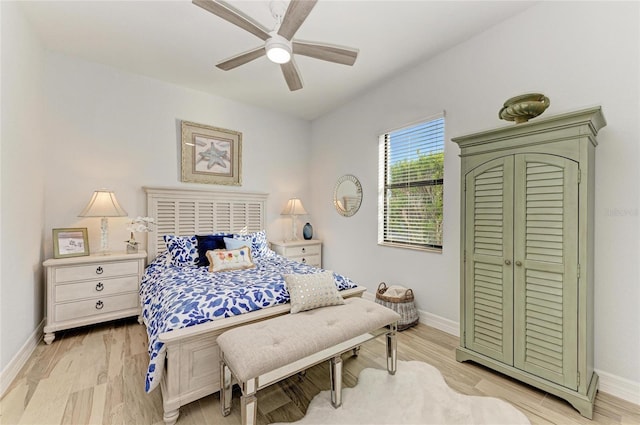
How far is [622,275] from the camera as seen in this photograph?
188cm

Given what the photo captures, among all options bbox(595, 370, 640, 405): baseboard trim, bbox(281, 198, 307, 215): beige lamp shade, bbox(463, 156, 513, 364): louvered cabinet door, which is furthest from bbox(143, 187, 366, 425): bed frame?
bbox(595, 370, 640, 405): baseboard trim

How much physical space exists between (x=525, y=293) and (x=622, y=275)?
0.62 metres

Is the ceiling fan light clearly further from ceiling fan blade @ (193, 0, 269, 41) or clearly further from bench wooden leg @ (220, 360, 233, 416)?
bench wooden leg @ (220, 360, 233, 416)

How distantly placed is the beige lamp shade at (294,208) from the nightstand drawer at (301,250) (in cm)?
54

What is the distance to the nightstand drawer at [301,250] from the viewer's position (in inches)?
164

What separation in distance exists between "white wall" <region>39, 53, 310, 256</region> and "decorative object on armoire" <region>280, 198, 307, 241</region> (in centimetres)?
74

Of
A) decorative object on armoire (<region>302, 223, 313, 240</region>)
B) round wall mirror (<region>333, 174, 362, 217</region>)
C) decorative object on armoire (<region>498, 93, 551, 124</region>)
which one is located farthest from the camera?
decorative object on armoire (<region>302, 223, 313, 240</region>)

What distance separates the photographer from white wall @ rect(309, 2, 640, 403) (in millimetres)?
1861

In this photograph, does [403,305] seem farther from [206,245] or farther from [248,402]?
[206,245]

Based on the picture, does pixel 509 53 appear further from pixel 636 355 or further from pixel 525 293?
pixel 636 355

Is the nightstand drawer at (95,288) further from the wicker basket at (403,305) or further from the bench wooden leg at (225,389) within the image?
the wicker basket at (403,305)

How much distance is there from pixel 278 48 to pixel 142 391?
8.18 ft

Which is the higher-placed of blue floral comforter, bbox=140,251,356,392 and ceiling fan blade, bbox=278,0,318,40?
ceiling fan blade, bbox=278,0,318,40

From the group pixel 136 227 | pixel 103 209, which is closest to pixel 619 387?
pixel 136 227
